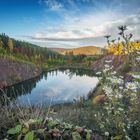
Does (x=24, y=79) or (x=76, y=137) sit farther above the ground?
(x=76, y=137)

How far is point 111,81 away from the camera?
5.94 meters

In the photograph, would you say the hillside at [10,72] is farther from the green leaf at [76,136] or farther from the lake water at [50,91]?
the green leaf at [76,136]

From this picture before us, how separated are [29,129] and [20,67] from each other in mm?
57905

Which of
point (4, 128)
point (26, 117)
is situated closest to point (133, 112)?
point (26, 117)

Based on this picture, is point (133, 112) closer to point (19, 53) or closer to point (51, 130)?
point (51, 130)

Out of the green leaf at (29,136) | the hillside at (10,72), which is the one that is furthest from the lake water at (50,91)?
the green leaf at (29,136)

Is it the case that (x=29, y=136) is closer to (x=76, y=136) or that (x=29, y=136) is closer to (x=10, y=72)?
(x=76, y=136)

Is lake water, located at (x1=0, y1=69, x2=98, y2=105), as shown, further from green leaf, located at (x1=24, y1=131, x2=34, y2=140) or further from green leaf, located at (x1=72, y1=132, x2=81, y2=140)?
green leaf, located at (x1=24, y1=131, x2=34, y2=140)

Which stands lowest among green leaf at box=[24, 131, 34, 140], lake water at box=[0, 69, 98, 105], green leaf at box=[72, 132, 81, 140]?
lake water at box=[0, 69, 98, 105]

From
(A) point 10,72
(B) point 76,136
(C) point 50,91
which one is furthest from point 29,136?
(A) point 10,72

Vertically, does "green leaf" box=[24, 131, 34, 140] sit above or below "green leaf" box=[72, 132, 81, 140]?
above

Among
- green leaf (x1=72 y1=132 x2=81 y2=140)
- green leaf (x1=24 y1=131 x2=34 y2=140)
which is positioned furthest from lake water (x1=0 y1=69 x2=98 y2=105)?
green leaf (x1=24 y1=131 x2=34 y2=140)

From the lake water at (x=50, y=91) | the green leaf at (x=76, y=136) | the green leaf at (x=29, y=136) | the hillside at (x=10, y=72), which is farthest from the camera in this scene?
the hillside at (x=10, y=72)

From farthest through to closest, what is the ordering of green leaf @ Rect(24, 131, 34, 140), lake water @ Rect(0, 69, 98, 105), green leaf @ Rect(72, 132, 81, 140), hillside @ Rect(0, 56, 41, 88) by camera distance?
hillside @ Rect(0, 56, 41, 88), lake water @ Rect(0, 69, 98, 105), green leaf @ Rect(72, 132, 81, 140), green leaf @ Rect(24, 131, 34, 140)
